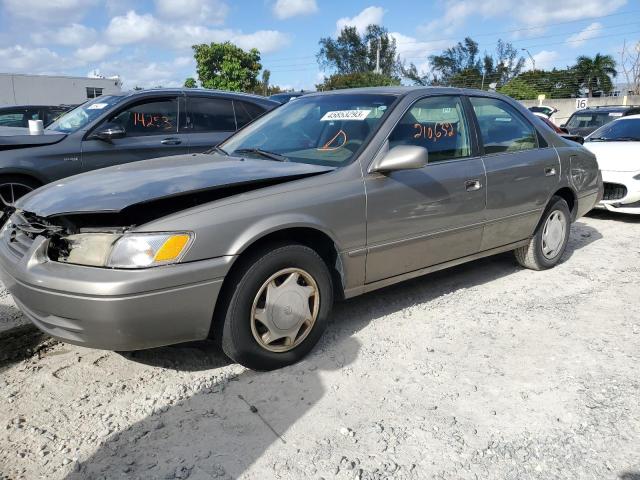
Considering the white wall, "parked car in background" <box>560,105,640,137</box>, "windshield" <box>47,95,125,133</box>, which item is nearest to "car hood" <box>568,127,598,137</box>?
"parked car in background" <box>560,105,640,137</box>

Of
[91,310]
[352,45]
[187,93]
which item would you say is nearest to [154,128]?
[187,93]

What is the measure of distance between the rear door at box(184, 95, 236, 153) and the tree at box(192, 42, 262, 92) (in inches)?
1275

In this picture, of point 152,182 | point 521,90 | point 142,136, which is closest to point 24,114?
point 142,136

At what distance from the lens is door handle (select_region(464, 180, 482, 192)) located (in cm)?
393

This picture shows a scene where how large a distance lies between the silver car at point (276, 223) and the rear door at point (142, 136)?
2.22 meters

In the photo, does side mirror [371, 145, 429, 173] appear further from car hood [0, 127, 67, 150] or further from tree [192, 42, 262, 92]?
tree [192, 42, 262, 92]

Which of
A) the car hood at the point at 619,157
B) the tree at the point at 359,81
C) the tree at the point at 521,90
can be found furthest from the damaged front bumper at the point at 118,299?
the tree at the point at 359,81

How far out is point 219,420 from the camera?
264 centimetres

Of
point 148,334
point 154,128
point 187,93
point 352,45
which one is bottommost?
point 148,334

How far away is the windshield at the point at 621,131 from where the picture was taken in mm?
7949

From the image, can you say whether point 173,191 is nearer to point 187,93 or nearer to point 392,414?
point 392,414

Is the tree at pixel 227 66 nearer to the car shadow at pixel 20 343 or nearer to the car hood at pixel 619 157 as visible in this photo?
the car hood at pixel 619 157

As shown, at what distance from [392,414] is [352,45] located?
267 ft

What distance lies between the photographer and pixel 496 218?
4234mm
